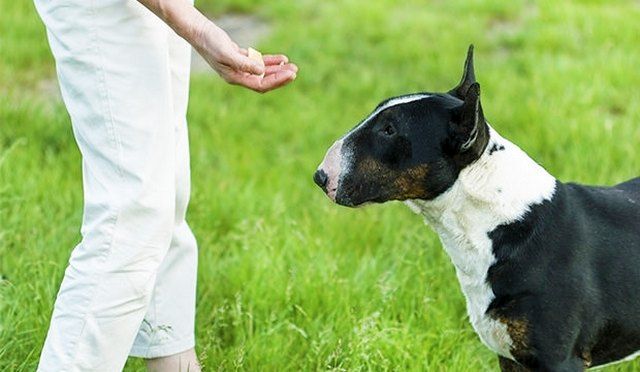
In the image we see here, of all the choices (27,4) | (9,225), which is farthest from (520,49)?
(9,225)

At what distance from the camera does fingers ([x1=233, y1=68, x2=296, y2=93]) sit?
2686 mm

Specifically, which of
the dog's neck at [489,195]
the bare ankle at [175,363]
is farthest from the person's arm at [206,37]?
the bare ankle at [175,363]

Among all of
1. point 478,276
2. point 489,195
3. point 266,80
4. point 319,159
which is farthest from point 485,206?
point 319,159

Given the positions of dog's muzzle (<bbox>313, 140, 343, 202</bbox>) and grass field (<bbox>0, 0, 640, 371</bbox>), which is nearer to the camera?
dog's muzzle (<bbox>313, 140, 343, 202</bbox>)

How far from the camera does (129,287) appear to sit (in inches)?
107

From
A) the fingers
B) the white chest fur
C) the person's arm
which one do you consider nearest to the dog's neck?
the white chest fur

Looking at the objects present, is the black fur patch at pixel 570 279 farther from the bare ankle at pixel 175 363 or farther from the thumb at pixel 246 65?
the bare ankle at pixel 175 363

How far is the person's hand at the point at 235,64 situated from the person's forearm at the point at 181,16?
1 centimetres

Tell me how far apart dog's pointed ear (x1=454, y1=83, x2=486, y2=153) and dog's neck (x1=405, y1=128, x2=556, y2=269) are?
0.28 feet

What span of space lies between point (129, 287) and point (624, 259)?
54.0 inches

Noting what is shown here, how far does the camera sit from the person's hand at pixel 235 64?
102 inches

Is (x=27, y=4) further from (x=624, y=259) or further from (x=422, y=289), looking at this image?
(x=624, y=259)

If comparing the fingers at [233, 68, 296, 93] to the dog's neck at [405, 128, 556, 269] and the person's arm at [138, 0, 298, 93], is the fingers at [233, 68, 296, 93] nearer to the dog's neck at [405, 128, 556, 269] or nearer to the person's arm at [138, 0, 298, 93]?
the person's arm at [138, 0, 298, 93]

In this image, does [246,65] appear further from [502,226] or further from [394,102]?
[502,226]
